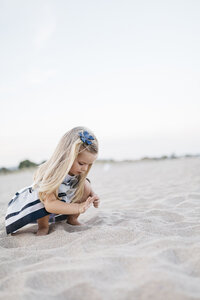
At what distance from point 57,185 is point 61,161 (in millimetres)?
175

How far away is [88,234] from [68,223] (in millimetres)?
509

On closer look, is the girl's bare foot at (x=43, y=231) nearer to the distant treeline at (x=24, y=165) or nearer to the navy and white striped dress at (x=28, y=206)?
the navy and white striped dress at (x=28, y=206)

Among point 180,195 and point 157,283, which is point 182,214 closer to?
point 180,195

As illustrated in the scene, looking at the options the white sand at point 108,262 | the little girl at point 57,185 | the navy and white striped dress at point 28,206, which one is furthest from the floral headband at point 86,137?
the white sand at point 108,262

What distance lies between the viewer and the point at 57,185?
5.76ft

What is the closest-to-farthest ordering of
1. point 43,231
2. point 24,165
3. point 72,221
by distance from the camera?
point 43,231
point 72,221
point 24,165

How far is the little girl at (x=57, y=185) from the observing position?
180cm

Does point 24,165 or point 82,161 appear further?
point 24,165

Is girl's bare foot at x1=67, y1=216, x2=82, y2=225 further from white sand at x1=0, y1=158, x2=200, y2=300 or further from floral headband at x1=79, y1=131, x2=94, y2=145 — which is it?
floral headband at x1=79, y1=131, x2=94, y2=145

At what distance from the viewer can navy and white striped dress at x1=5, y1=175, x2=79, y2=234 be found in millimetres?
1861

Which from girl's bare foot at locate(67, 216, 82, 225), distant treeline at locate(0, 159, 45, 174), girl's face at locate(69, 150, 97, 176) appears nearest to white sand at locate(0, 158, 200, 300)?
girl's bare foot at locate(67, 216, 82, 225)

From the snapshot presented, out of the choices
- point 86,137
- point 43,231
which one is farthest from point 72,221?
point 86,137

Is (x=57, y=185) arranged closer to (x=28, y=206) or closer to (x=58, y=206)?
(x=58, y=206)

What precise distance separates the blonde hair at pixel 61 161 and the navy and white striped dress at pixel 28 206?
0.24ft
